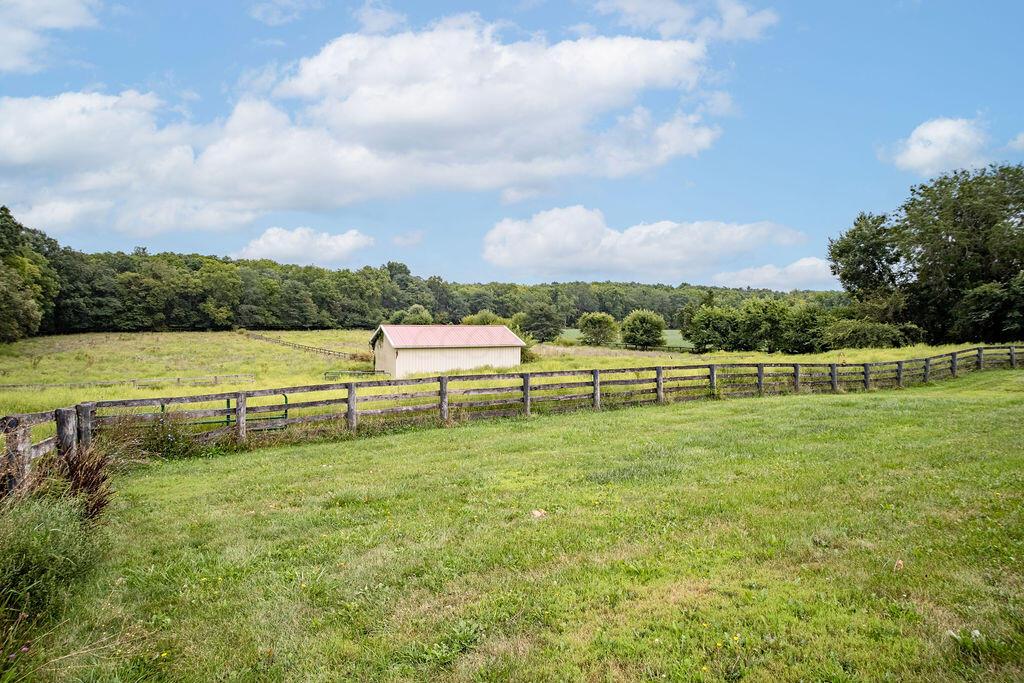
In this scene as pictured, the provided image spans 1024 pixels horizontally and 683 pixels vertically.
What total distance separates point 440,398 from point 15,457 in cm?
881

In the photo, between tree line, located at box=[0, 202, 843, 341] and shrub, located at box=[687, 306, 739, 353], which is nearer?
tree line, located at box=[0, 202, 843, 341]

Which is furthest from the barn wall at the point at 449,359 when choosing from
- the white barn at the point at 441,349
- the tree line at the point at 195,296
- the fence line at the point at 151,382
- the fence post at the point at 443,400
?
the tree line at the point at 195,296

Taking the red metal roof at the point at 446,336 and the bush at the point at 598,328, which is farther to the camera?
the bush at the point at 598,328

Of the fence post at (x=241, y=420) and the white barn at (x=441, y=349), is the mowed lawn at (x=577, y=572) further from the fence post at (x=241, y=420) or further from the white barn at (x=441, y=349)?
the white barn at (x=441, y=349)

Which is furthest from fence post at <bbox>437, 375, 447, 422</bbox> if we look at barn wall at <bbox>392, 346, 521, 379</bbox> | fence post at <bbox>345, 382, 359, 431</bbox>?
barn wall at <bbox>392, 346, 521, 379</bbox>

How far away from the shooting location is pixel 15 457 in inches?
221

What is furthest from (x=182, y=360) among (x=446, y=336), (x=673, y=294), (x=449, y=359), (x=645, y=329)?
(x=673, y=294)

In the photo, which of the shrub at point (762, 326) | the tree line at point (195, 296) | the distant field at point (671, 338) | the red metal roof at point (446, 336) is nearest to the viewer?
the red metal roof at point (446, 336)

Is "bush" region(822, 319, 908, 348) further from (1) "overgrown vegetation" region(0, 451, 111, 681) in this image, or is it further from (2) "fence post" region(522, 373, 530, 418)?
(1) "overgrown vegetation" region(0, 451, 111, 681)

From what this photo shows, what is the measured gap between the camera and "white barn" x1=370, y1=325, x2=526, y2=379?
34500mm

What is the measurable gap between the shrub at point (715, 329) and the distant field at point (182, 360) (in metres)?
26.8

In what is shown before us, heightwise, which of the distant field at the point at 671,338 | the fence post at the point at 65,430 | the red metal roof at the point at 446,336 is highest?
the red metal roof at the point at 446,336

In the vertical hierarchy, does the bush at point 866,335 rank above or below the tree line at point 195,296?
below

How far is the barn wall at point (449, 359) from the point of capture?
3438 centimetres
